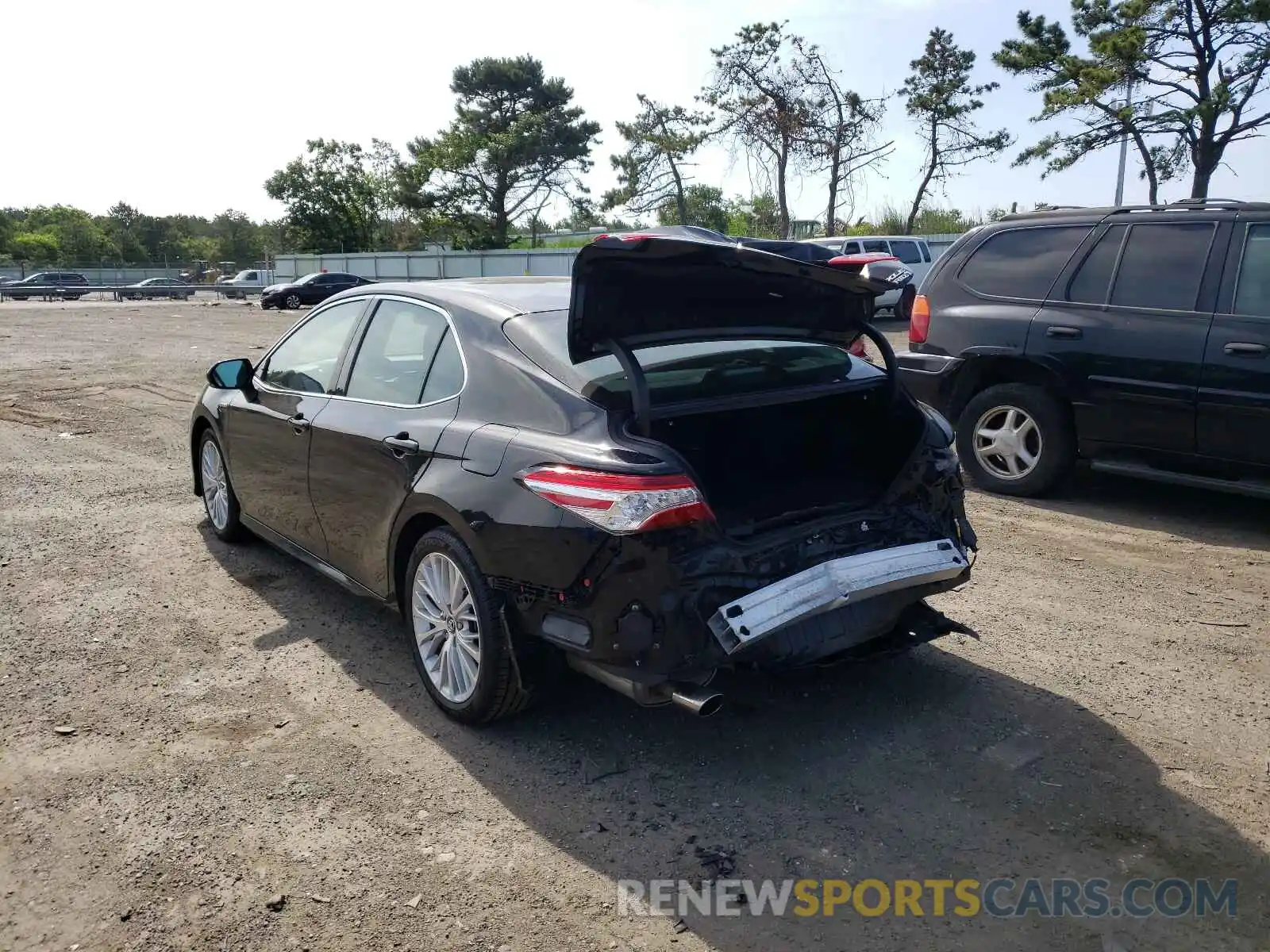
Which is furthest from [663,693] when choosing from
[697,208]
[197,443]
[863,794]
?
[697,208]

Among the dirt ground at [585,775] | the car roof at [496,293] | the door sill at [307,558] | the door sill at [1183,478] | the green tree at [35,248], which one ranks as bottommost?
the dirt ground at [585,775]

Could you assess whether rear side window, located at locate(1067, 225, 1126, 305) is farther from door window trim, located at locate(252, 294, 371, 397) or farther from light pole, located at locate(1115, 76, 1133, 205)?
light pole, located at locate(1115, 76, 1133, 205)

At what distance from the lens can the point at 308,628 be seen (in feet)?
15.6

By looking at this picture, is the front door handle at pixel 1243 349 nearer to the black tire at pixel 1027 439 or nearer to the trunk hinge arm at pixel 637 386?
the black tire at pixel 1027 439

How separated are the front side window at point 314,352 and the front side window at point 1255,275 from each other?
204 inches

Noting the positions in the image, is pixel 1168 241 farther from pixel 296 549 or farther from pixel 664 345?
pixel 296 549

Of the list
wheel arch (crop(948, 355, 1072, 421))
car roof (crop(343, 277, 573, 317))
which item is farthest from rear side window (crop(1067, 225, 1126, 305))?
car roof (crop(343, 277, 573, 317))

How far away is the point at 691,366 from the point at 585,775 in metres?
1.57

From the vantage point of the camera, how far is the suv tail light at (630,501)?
10.2ft

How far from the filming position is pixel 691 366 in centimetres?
388

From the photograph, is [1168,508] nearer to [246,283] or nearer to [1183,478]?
[1183,478]

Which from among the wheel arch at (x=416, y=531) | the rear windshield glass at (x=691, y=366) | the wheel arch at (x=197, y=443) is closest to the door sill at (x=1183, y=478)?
the rear windshield glass at (x=691, y=366)

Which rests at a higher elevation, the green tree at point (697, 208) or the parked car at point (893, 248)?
the green tree at point (697, 208)

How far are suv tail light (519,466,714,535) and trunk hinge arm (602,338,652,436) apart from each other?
0.24m
